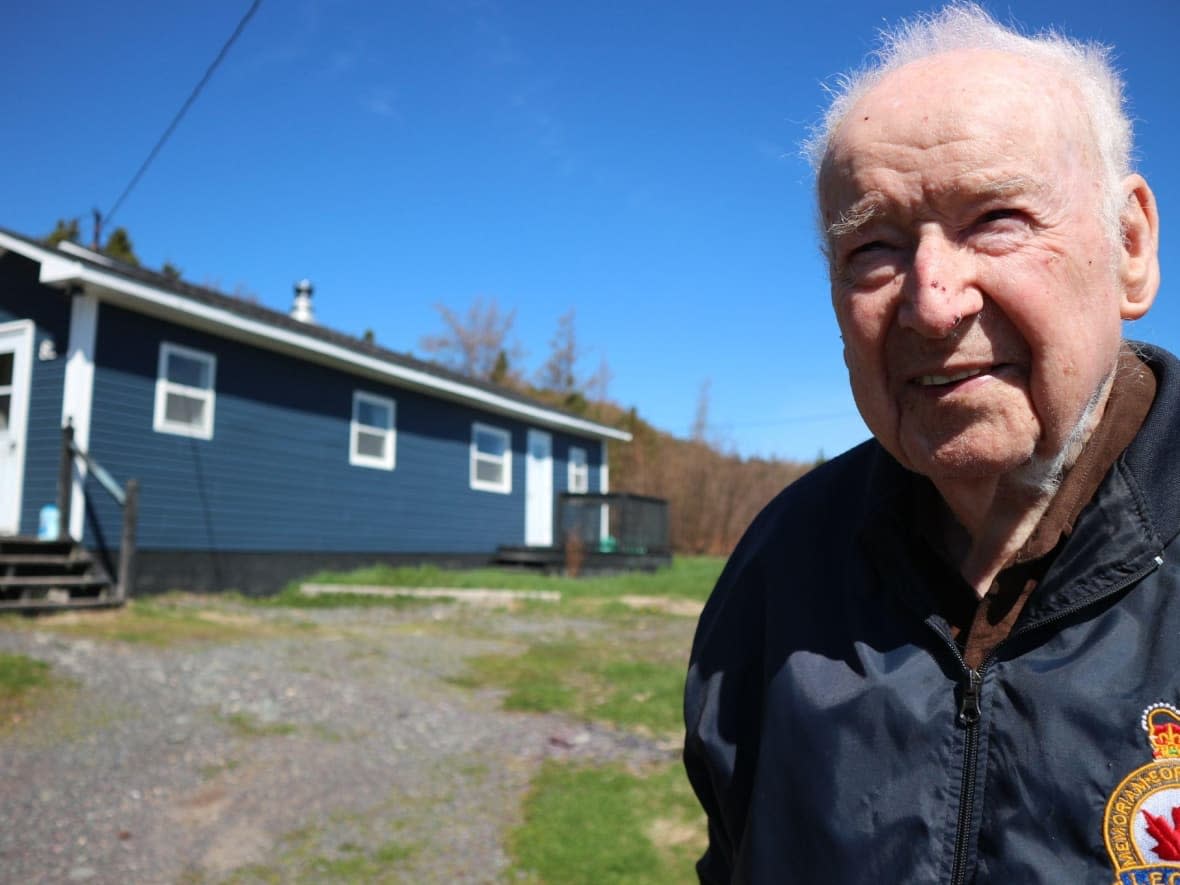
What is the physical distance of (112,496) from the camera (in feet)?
36.3

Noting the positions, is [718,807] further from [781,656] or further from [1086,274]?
[1086,274]

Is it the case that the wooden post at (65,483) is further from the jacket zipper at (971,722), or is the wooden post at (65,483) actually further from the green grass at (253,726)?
the jacket zipper at (971,722)

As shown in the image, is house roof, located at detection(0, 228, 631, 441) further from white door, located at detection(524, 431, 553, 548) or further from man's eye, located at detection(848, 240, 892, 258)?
man's eye, located at detection(848, 240, 892, 258)

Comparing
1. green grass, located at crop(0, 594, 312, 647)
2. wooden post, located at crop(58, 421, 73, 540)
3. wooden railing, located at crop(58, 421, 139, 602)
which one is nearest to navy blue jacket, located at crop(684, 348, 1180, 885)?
green grass, located at crop(0, 594, 312, 647)

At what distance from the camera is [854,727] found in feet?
4.02

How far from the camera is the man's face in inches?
44.8

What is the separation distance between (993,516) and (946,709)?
0.30 metres

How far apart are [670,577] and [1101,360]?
15936mm

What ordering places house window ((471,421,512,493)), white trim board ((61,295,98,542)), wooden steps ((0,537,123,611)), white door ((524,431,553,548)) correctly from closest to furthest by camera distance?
wooden steps ((0,537,123,611)) < white trim board ((61,295,98,542)) < house window ((471,421,512,493)) < white door ((524,431,553,548))

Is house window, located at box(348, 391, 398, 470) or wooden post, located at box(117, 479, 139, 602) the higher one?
house window, located at box(348, 391, 398, 470)

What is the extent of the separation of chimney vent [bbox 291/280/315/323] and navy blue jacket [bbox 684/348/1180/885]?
18.8 meters

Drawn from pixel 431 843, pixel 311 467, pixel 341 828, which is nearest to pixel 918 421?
pixel 431 843

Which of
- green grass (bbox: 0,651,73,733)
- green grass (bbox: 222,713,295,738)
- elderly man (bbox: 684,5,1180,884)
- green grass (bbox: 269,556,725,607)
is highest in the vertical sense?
elderly man (bbox: 684,5,1180,884)

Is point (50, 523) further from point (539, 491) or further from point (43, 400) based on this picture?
point (539, 491)
